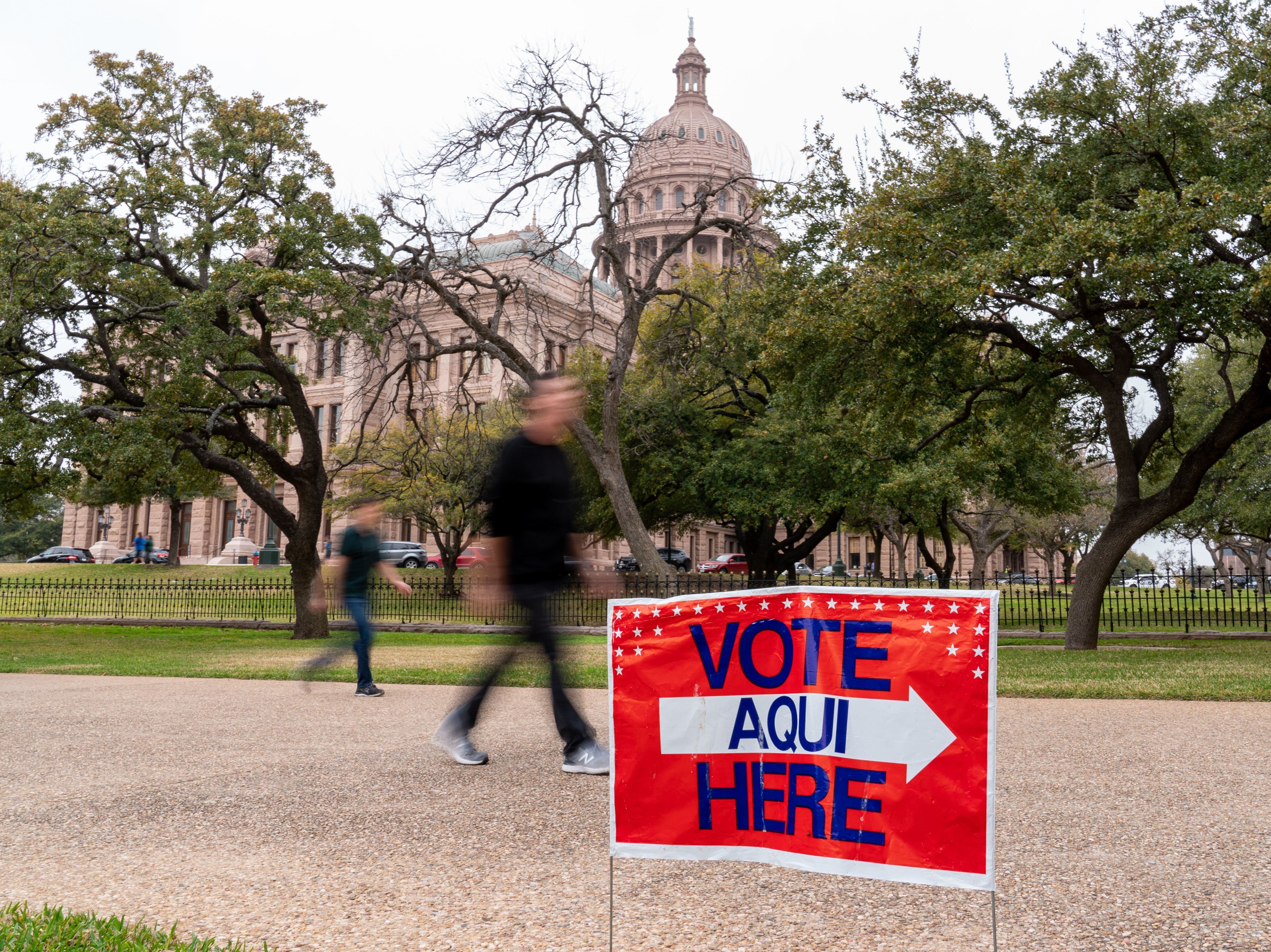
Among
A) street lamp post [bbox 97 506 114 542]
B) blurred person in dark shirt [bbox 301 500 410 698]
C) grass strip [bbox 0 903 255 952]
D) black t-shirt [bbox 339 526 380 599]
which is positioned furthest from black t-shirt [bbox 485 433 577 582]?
street lamp post [bbox 97 506 114 542]

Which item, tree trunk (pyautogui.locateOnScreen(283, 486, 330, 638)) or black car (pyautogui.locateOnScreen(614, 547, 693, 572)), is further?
black car (pyautogui.locateOnScreen(614, 547, 693, 572))

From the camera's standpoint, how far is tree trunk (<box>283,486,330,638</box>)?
20.0m

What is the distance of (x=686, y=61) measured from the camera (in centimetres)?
10638

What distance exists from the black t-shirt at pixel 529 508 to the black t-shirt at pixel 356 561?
3.92 meters

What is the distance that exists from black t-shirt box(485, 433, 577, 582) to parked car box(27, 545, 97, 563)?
67.2 meters

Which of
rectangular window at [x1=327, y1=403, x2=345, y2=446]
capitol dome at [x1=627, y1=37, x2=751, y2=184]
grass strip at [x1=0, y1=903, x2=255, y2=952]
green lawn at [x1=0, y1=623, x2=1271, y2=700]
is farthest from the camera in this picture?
capitol dome at [x1=627, y1=37, x2=751, y2=184]

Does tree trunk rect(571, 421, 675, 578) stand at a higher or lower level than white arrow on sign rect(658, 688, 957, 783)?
higher

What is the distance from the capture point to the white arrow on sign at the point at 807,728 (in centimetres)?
276

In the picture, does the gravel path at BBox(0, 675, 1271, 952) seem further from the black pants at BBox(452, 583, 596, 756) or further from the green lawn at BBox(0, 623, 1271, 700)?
the green lawn at BBox(0, 623, 1271, 700)

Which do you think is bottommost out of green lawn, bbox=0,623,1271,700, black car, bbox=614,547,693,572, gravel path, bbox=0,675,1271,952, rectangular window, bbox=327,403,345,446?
green lawn, bbox=0,623,1271,700

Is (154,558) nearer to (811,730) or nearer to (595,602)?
(595,602)

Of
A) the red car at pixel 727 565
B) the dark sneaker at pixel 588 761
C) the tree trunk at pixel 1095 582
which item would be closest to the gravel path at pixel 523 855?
the dark sneaker at pixel 588 761

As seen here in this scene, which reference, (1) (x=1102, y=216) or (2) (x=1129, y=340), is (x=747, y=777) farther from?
(2) (x=1129, y=340)

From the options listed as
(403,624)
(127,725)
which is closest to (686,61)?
(403,624)
